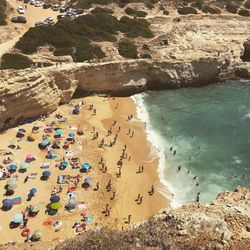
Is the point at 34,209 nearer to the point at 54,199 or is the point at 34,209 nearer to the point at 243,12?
the point at 54,199

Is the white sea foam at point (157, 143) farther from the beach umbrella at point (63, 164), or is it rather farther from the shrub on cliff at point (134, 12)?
the shrub on cliff at point (134, 12)

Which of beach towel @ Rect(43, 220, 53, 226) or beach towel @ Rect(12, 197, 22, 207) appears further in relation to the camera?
beach towel @ Rect(12, 197, 22, 207)

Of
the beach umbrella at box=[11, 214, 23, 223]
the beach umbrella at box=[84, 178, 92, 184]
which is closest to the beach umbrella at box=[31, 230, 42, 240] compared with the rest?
the beach umbrella at box=[11, 214, 23, 223]

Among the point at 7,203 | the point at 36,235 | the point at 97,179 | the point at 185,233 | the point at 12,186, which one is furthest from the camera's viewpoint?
the point at 97,179

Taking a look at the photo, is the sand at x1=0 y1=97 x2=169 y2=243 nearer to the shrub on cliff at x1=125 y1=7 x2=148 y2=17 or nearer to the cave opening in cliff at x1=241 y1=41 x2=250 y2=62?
the shrub on cliff at x1=125 y1=7 x2=148 y2=17

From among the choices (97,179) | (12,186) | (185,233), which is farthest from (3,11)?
(185,233)

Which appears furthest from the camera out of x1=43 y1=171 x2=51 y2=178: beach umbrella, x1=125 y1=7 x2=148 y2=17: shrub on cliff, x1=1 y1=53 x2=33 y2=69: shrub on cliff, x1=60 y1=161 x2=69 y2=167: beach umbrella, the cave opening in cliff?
x1=125 y1=7 x2=148 y2=17: shrub on cliff
